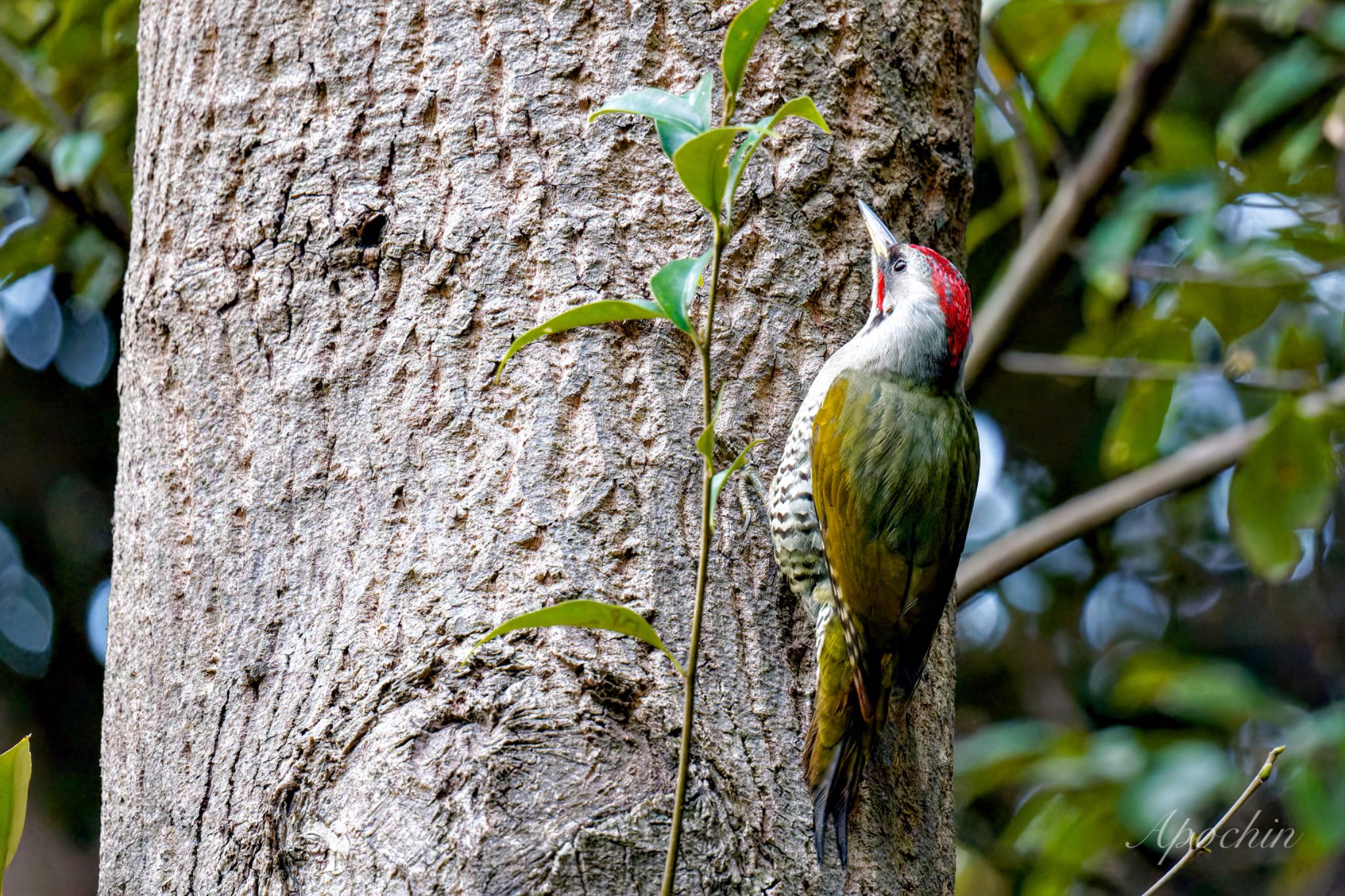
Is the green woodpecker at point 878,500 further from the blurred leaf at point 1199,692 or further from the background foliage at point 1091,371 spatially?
the blurred leaf at point 1199,692

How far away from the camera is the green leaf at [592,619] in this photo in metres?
1.00

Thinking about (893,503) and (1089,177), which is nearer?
(893,503)

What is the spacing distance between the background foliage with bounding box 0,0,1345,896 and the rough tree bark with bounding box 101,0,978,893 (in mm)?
960

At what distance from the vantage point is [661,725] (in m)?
1.35

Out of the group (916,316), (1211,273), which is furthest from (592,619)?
(1211,273)

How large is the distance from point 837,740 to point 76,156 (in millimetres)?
1869

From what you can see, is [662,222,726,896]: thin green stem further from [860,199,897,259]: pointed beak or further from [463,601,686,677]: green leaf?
[860,199,897,259]: pointed beak

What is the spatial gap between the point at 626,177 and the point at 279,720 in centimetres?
78

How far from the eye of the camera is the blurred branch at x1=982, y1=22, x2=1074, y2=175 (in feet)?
9.17

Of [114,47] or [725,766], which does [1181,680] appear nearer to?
[725,766]

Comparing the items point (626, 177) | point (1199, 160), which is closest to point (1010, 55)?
point (1199, 160)

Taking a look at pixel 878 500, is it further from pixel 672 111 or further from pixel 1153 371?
pixel 1153 371

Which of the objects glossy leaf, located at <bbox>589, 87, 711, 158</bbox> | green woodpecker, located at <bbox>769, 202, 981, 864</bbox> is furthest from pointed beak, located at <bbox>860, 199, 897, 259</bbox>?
glossy leaf, located at <bbox>589, 87, 711, 158</bbox>

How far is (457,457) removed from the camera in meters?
1.49
